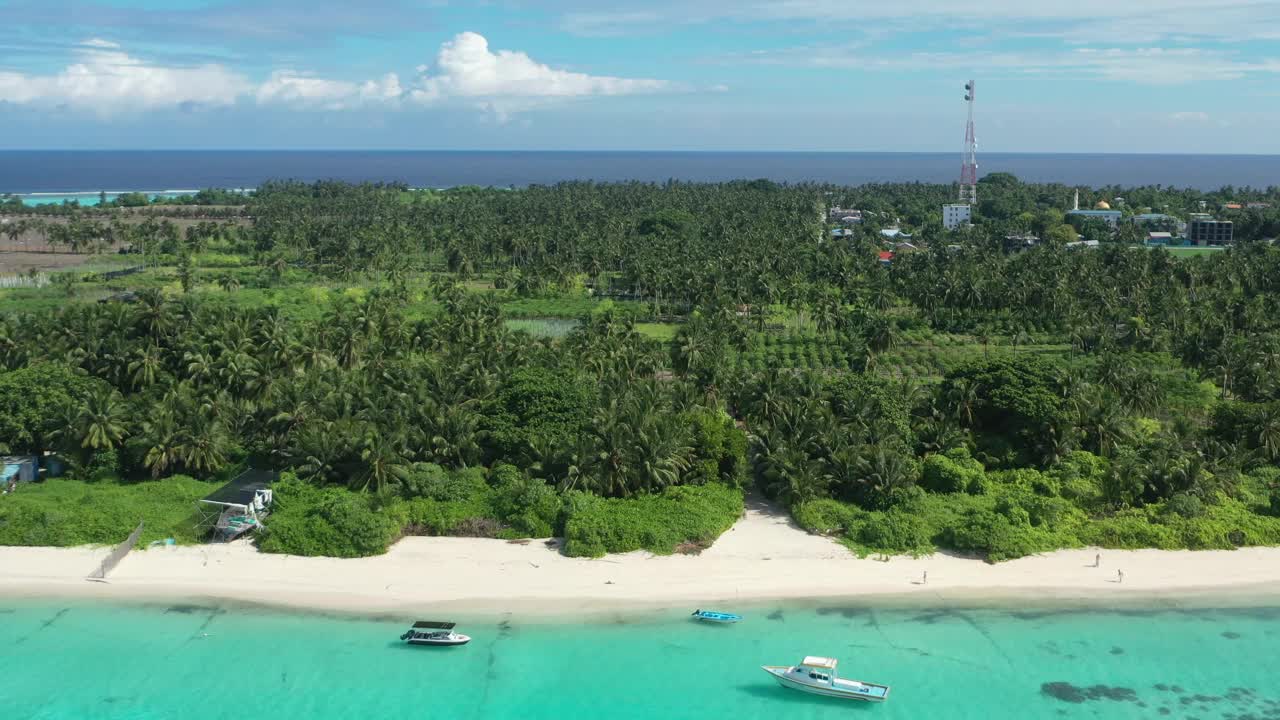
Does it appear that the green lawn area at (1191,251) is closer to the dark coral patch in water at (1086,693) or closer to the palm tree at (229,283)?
the dark coral patch in water at (1086,693)

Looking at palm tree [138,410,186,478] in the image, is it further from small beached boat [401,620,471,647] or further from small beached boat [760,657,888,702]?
small beached boat [760,657,888,702]

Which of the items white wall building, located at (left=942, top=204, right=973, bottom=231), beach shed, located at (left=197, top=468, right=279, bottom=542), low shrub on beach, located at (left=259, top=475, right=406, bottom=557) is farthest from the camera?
white wall building, located at (left=942, top=204, right=973, bottom=231)

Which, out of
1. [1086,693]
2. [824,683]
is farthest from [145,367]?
[1086,693]

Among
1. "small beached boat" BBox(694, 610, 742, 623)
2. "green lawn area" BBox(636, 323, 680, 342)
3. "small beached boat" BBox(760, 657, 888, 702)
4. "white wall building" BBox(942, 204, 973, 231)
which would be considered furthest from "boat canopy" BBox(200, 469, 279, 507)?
"white wall building" BBox(942, 204, 973, 231)

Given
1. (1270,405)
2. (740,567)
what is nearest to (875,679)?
(740,567)

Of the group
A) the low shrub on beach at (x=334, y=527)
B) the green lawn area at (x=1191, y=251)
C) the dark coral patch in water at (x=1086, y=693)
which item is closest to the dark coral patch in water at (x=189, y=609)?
the low shrub on beach at (x=334, y=527)

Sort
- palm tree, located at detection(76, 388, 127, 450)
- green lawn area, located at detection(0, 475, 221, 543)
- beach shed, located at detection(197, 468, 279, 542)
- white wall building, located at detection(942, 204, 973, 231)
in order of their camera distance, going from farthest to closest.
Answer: white wall building, located at detection(942, 204, 973, 231) < palm tree, located at detection(76, 388, 127, 450) < beach shed, located at detection(197, 468, 279, 542) < green lawn area, located at detection(0, 475, 221, 543)

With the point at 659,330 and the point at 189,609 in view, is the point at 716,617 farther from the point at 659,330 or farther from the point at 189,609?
the point at 659,330
